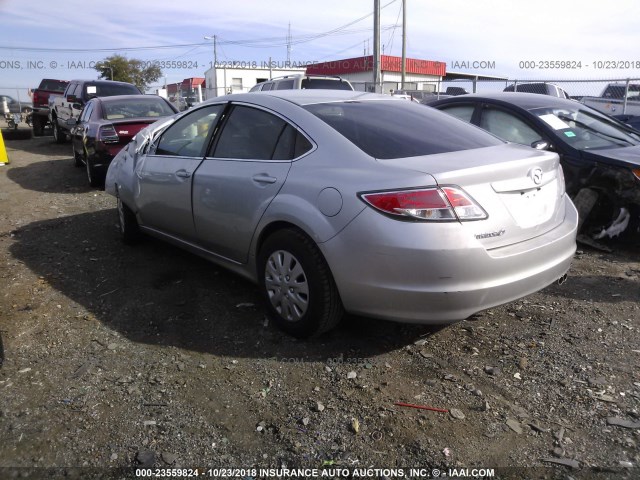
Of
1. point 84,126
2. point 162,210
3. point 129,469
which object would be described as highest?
point 84,126

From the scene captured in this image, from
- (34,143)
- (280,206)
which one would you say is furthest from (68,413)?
(34,143)

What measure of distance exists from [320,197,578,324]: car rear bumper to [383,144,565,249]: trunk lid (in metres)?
0.09

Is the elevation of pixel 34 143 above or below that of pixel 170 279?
above

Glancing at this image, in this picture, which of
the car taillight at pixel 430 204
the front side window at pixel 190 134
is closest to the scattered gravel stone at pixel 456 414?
the car taillight at pixel 430 204

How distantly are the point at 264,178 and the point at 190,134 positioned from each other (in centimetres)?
133

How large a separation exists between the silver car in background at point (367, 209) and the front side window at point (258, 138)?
1cm

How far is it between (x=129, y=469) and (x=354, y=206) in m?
1.67

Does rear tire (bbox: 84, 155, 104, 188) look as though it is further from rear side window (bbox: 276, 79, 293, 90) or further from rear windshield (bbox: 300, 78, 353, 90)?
rear side window (bbox: 276, 79, 293, 90)

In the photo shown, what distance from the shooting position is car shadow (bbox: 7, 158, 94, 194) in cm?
916

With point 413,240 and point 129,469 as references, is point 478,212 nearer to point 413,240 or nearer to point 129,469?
point 413,240

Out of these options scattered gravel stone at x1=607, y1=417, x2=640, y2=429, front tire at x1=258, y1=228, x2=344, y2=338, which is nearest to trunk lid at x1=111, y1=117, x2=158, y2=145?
front tire at x1=258, y1=228, x2=344, y2=338

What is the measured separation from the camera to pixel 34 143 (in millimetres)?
17219

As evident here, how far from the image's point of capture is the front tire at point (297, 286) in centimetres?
318

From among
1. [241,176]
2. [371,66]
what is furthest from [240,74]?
[241,176]
